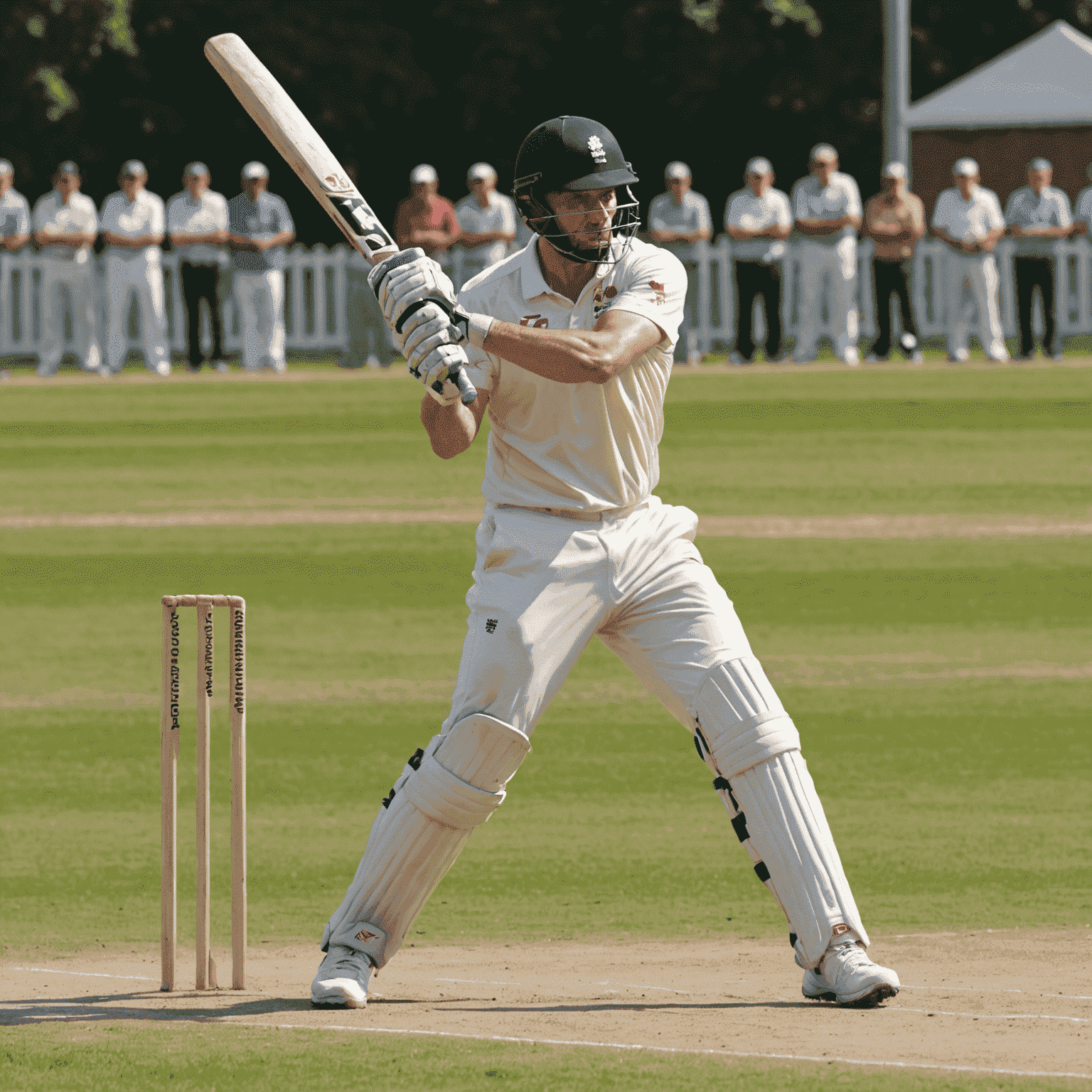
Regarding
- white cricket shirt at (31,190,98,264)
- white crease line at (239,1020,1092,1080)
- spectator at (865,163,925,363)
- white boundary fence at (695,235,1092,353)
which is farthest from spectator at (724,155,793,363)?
white crease line at (239,1020,1092,1080)

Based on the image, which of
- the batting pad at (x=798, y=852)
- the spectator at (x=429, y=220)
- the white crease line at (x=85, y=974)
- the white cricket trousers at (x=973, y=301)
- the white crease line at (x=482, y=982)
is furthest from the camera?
the white cricket trousers at (x=973, y=301)

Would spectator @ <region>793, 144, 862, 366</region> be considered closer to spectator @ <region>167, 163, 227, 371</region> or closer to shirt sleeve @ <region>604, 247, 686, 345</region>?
spectator @ <region>167, 163, 227, 371</region>

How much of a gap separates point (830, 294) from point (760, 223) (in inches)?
36.1

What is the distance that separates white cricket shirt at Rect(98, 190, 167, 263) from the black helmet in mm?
13963

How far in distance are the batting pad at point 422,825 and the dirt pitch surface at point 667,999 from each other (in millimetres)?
186

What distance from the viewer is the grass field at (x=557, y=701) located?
6098mm

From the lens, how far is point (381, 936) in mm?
4879

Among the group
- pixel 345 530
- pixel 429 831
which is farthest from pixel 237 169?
pixel 429 831

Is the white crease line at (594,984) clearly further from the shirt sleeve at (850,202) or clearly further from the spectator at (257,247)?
the shirt sleeve at (850,202)

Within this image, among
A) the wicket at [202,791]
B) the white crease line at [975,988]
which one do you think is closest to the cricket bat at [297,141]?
the wicket at [202,791]

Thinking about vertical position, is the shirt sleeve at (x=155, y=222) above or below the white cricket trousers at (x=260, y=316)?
above

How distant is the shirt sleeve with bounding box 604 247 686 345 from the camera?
4891 mm

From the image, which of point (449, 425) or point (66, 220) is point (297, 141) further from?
point (66, 220)

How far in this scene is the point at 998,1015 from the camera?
467 cm
